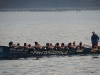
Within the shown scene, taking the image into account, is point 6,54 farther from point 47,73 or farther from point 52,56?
point 47,73

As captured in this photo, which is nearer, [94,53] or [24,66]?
[24,66]

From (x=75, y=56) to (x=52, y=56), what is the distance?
258 centimetres

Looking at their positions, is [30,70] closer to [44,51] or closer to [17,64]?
[17,64]

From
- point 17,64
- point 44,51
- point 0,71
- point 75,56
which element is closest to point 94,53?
point 75,56

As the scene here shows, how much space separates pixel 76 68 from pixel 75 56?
6.75 metres

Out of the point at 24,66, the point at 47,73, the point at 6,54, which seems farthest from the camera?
the point at 6,54

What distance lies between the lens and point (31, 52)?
164 ft

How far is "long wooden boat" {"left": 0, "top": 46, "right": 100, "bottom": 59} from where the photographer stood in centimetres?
4909

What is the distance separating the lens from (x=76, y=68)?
44594 millimetres

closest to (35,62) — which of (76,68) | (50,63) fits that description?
(50,63)

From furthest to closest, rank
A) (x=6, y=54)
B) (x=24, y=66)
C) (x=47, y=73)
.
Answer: (x=6, y=54), (x=24, y=66), (x=47, y=73)

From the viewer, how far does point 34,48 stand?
5016 cm

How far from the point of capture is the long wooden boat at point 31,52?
49.1 metres

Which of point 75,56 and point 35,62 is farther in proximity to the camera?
point 75,56
